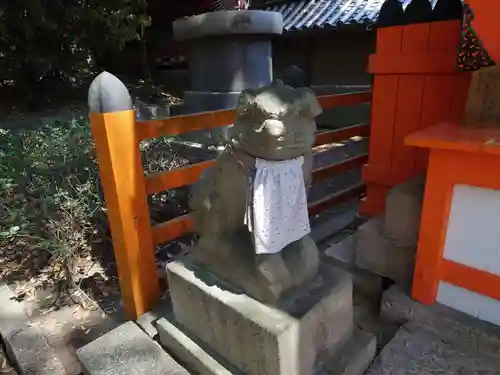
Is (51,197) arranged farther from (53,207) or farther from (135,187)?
(135,187)

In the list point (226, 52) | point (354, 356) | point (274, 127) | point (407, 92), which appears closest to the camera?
point (274, 127)

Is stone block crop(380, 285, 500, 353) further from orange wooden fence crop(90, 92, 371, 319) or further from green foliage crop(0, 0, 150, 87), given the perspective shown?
green foliage crop(0, 0, 150, 87)

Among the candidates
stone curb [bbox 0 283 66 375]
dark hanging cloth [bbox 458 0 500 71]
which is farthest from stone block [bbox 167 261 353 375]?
dark hanging cloth [bbox 458 0 500 71]

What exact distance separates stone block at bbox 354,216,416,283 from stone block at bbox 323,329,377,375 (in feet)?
1.67

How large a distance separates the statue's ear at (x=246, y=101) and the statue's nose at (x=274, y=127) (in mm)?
103

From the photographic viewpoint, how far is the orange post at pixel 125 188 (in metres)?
1.79

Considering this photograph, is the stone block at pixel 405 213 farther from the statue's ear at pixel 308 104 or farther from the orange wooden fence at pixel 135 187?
the orange wooden fence at pixel 135 187

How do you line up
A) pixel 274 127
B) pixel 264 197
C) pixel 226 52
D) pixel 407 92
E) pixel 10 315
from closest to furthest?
pixel 274 127 < pixel 264 197 < pixel 10 315 < pixel 407 92 < pixel 226 52

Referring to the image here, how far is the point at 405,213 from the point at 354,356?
863mm

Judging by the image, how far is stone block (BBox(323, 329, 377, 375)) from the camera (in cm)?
168

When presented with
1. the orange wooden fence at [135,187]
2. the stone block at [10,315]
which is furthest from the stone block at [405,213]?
the stone block at [10,315]

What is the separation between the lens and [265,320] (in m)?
1.50

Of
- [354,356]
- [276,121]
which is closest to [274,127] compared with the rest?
[276,121]

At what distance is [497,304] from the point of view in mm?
1799
